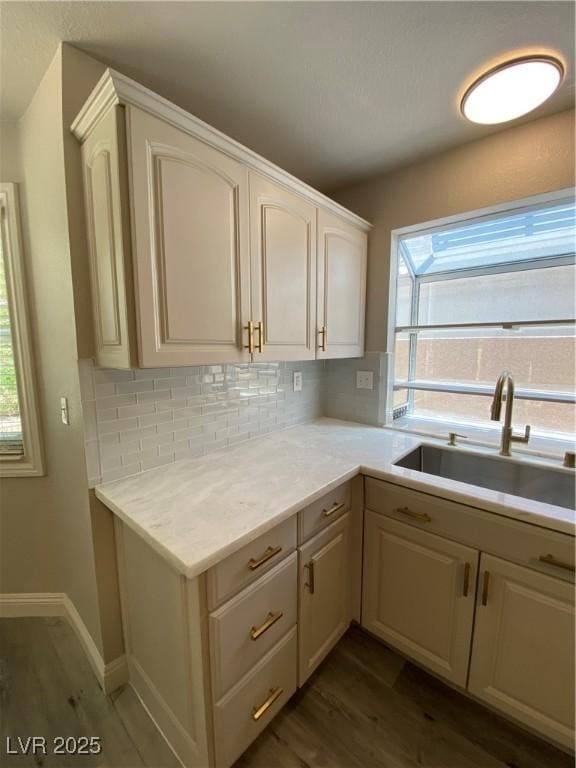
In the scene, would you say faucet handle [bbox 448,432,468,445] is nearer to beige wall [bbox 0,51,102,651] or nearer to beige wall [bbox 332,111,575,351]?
beige wall [bbox 332,111,575,351]

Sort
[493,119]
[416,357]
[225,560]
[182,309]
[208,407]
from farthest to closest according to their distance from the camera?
[416,357], [208,407], [493,119], [182,309], [225,560]

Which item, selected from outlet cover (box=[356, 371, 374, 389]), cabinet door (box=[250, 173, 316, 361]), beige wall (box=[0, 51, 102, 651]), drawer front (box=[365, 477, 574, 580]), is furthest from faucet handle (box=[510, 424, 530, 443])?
beige wall (box=[0, 51, 102, 651])

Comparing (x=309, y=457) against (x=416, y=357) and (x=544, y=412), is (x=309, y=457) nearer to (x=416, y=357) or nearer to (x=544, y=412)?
(x=416, y=357)

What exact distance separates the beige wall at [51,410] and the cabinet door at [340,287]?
1.11m

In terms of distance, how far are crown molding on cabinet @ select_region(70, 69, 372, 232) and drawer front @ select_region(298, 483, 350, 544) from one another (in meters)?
1.37

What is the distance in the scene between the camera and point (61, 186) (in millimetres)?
Answer: 1104

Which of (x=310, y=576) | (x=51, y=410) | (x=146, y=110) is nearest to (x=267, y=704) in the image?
(x=310, y=576)

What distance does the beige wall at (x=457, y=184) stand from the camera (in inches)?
54.4

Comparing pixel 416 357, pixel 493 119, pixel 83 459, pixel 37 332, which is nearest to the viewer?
pixel 83 459

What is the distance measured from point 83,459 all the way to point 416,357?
1.91 metres

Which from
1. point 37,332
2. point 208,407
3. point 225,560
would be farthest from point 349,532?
point 37,332

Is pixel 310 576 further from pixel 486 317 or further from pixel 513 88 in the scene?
pixel 513 88

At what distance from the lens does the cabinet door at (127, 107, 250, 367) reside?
0.98 m

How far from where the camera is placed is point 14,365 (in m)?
1.54
